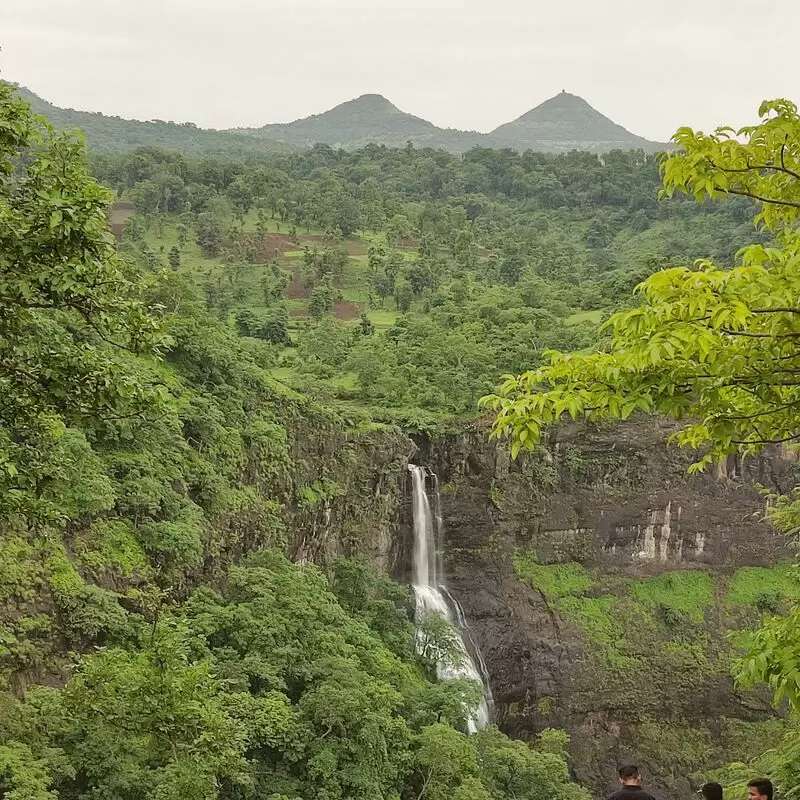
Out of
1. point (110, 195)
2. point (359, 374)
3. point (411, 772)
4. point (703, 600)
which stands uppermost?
point (110, 195)

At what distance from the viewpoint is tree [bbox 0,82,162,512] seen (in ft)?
14.9

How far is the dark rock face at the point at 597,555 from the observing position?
24.9m

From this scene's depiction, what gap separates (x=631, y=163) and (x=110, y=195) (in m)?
69.4

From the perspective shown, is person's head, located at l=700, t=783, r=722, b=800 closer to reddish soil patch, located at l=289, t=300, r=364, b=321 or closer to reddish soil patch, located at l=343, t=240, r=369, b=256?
reddish soil patch, located at l=289, t=300, r=364, b=321

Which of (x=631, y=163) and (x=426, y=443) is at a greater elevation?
(x=631, y=163)

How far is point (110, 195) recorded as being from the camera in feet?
15.3

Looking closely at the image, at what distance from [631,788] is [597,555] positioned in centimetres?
2355

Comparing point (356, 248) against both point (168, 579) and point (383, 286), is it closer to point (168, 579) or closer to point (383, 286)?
point (383, 286)

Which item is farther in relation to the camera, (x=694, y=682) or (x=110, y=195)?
(x=694, y=682)

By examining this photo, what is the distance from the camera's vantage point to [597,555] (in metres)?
28.2

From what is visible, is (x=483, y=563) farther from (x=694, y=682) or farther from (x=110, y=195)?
(x=110, y=195)

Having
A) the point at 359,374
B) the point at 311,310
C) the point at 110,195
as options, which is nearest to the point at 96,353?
the point at 110,195

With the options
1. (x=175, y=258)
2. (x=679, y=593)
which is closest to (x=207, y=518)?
(x=679, y=593)

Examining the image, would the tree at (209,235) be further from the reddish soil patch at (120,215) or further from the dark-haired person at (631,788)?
the dark-haired person at (631,788)
